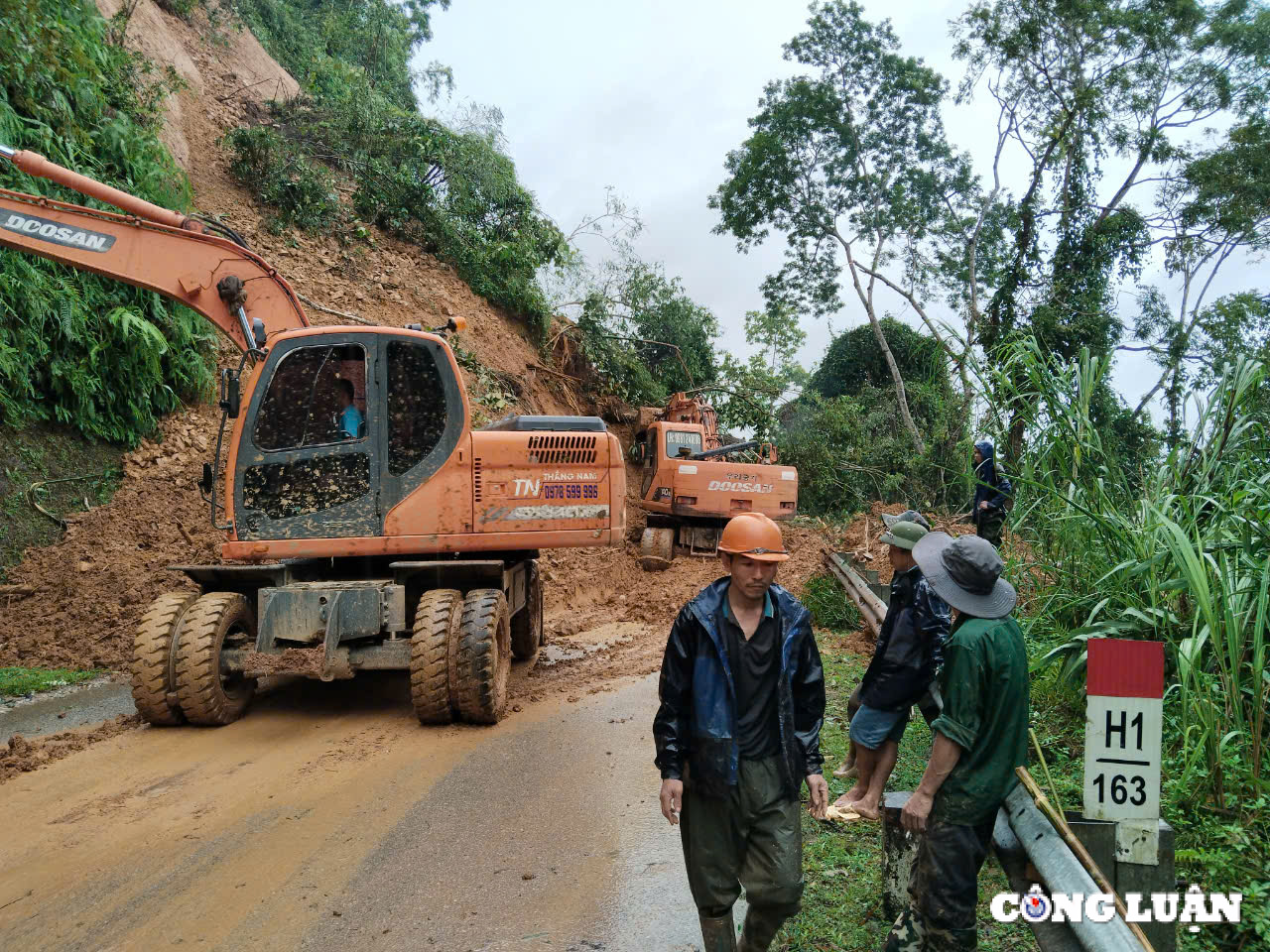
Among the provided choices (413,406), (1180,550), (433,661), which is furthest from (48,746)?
(1180,550)

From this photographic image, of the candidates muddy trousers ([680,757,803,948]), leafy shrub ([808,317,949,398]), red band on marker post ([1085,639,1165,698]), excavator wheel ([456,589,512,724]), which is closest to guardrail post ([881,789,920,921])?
muddy trousers ([680,757,803,948])

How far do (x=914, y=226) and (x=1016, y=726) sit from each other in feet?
62.7

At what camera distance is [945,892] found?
10.3 ft

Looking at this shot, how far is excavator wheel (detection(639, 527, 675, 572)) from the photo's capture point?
53.8 feet

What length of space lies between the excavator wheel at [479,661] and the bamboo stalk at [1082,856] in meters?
4.40

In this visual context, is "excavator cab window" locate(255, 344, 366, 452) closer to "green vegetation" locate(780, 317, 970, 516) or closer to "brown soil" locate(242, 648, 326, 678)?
"brown soil" locate(242, 648, 326, 678)

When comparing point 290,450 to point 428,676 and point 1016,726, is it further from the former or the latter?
point 1016,726

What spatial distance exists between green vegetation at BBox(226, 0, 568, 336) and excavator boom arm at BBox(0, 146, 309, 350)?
11.4m

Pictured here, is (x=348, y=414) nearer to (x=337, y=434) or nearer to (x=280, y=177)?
(x=337, y=434)

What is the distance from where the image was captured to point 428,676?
266 inches

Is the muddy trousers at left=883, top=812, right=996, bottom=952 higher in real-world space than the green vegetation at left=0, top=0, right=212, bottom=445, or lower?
lower

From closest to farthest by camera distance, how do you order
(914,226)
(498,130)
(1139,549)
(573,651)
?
(1139,549)
(573,651)
(914,226)
(498,130)

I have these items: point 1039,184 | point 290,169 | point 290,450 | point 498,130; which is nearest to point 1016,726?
point 290,450

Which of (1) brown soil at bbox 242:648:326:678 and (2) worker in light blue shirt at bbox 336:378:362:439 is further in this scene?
(2) worker in light blue shirt at bbox 336:378:362:439
